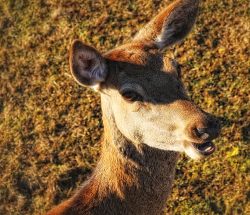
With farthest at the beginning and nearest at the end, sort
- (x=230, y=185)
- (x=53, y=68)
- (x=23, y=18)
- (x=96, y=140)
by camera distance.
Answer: (x=23, y=18) → (x=53, y=68) → (x=96, y=140) → (x=230, y=185)

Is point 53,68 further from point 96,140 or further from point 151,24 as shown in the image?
point 151,24

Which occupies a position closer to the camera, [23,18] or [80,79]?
[80,79]

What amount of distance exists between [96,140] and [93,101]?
2.03 ft

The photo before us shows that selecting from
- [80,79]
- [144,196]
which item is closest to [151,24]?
[80,79]

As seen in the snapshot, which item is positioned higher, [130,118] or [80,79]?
[80,79]

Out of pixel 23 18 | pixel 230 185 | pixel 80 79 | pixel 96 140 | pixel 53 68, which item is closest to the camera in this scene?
pixel 80 79

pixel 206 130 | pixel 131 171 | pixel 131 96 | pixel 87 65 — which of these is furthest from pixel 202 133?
pixel 87 65

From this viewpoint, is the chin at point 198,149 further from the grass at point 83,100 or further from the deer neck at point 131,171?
the grass at point 83,100

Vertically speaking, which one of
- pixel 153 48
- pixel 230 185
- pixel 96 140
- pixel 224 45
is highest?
pixel 153 48

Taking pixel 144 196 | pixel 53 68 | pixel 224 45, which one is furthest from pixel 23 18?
pixel 144 196

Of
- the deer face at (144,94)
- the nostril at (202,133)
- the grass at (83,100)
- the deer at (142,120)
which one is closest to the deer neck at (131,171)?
the deer at (142,120)

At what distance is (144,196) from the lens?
4.86 m

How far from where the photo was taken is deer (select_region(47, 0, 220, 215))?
13.9ft

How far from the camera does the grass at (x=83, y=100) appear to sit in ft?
22.0
